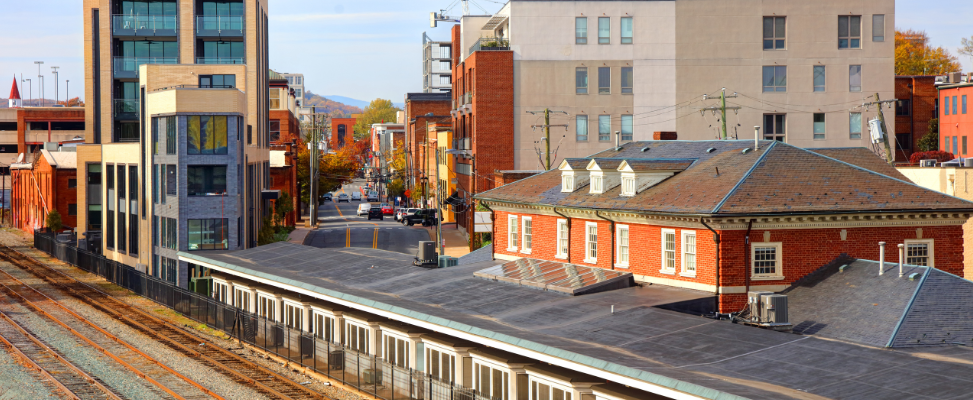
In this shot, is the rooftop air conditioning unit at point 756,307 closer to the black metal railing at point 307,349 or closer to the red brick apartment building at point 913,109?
the black metal railing at point 307,349

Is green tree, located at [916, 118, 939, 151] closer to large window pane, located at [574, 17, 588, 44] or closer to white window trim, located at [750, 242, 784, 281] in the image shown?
large window pane, located at [574, 17, 588, 44]

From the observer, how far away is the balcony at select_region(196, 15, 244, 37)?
261 feet

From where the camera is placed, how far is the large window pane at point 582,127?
268ft

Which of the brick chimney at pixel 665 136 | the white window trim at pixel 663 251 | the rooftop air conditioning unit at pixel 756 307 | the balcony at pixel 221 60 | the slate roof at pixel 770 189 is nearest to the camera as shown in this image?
the rooftop air conditioning unit at pixel 756 307

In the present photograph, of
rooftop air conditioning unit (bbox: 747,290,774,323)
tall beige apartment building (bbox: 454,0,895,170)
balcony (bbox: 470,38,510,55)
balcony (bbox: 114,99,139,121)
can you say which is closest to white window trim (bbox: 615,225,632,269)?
rooftop air conditioning unit (bbox: 747,290,774,323)

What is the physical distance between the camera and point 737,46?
81.3 m

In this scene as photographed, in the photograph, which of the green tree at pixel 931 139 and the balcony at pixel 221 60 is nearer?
the balcony at pixel 221 60

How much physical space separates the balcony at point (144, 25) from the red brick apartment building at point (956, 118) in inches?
2725

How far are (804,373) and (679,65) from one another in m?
63.7

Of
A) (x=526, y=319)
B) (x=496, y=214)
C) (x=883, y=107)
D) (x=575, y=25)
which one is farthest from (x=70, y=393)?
(x=883, y=107)

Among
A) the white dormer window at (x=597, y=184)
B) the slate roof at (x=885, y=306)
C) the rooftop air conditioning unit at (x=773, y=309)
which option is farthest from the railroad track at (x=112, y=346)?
the slate roof at (x=885, y=306)

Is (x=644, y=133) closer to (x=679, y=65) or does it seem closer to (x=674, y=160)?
(x=679, y=65)

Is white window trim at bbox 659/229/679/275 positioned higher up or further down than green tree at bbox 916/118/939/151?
further down

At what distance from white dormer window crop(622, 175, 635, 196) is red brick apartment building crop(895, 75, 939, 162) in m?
72.1
